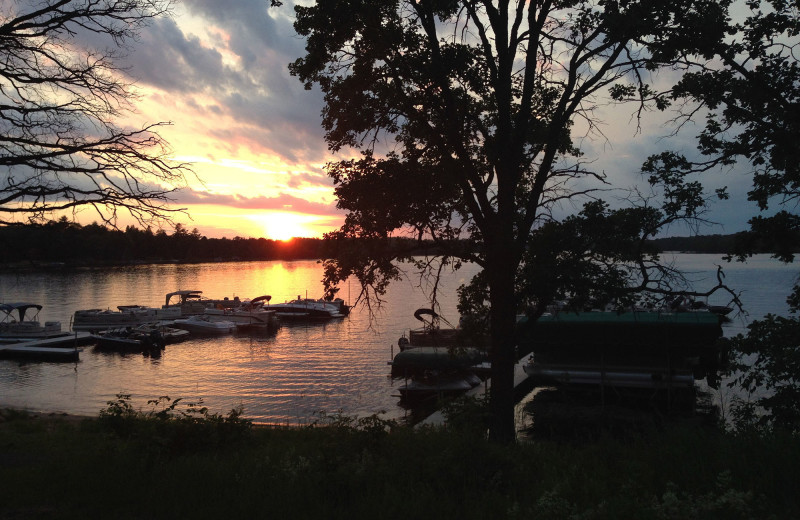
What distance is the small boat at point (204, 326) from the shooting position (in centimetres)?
6009

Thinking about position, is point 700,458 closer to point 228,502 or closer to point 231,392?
point 228,502

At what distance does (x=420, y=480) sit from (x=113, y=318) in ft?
203

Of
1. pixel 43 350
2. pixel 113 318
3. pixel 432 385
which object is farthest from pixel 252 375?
pixel 113 318

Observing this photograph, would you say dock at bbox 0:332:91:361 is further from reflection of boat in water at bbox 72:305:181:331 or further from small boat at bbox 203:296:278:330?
small boat at bbox 203:296:278:330

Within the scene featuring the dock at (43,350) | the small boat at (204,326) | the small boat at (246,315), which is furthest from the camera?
the small boat at (246,315)

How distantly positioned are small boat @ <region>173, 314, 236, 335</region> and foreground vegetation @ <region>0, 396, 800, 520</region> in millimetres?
52858

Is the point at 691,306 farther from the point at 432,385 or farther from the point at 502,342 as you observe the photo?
the point at 502,342

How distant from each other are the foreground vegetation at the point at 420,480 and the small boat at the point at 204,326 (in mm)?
52858

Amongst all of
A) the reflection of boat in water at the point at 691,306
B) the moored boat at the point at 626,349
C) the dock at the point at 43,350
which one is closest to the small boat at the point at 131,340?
the dock at the point at 43,350

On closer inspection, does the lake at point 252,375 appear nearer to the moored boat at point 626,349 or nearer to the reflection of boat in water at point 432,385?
the reflection of boat in water at point 432,385

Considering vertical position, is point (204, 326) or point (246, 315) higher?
point (246, 315)

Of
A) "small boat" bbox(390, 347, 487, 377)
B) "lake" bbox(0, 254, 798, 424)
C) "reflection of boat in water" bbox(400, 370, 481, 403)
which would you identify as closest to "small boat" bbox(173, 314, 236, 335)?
"lake" bbox(0, 254, 798, 424)

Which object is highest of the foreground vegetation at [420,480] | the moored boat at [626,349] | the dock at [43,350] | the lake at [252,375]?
the foreground vegetation at [420,480]

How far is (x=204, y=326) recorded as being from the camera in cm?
6044
